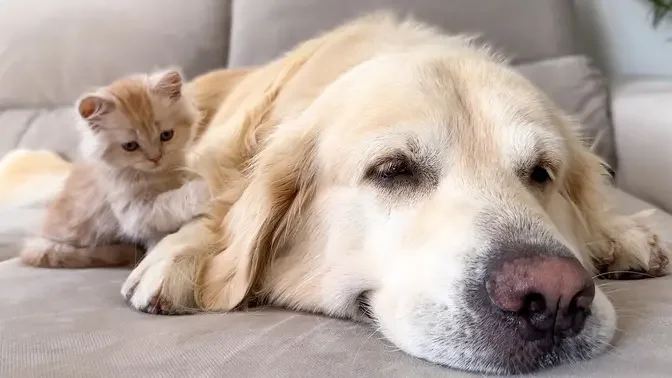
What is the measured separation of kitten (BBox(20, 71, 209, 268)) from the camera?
1763 mm

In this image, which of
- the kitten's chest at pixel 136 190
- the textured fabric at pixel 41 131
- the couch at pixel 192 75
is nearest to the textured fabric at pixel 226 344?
the couch at pixel 192 75

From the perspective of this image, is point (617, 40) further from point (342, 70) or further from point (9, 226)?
point (9, 226)

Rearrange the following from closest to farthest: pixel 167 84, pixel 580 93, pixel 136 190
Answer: pixel 136 190
pixel 167 84
pixel 580 93

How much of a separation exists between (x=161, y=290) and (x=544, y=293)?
0.77m

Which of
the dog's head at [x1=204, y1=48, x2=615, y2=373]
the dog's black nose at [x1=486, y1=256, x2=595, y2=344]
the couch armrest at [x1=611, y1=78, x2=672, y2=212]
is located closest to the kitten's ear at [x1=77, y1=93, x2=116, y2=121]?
the dog's head at [x1=204, y1=48, x2=615, y2=373]

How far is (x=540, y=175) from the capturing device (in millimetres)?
1381

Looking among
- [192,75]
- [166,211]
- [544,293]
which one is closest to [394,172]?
[544,293]

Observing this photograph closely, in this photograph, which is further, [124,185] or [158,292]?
[124,185]

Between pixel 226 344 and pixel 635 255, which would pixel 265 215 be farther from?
pixel 635 255

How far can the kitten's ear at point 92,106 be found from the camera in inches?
69.3

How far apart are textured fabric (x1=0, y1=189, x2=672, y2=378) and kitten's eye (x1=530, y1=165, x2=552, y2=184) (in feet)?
0.85

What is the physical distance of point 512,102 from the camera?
135 cm

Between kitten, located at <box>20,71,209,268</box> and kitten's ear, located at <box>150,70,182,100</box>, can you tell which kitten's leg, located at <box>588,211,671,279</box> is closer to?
kitten, located at <box>20,71,209,268</box>

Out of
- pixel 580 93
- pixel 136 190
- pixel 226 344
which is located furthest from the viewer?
pixel 580 93
